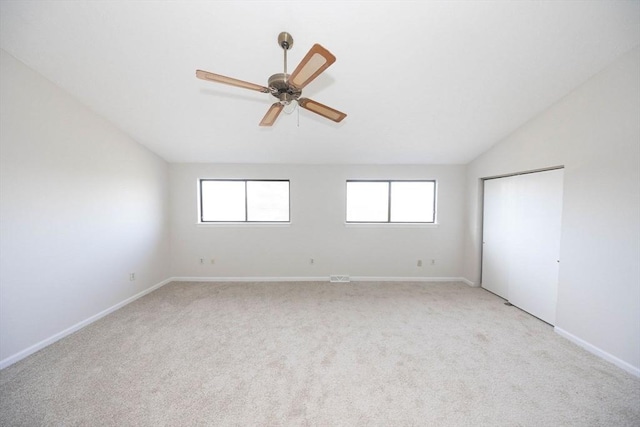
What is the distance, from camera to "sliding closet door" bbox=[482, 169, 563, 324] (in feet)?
9.34

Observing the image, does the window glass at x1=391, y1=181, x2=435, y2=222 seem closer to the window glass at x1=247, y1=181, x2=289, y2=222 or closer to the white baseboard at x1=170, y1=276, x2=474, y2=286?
the white baseboard at x1=170, y1=276, x2=474, y2=286

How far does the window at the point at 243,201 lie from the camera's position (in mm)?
4539

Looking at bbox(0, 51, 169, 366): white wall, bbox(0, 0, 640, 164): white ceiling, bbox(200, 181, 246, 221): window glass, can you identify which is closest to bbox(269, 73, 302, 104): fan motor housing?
bbox(0, 0, 640, 164): white ceiling

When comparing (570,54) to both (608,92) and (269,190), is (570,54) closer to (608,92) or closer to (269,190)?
(608,92)

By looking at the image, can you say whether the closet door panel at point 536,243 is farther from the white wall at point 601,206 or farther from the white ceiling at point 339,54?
the white ceiling at point 339,54

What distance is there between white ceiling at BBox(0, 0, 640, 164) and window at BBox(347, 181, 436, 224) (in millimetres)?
1413

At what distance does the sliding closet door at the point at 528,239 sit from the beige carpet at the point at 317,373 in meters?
0.29

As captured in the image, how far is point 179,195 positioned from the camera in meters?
4.43

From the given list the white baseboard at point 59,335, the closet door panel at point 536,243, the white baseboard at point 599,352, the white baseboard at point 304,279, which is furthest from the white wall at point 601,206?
the white baseboard at point 59,335

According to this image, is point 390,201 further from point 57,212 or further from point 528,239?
point 57,212

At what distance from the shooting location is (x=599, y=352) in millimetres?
2266

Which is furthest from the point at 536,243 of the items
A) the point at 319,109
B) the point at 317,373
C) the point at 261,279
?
the point at 261,279

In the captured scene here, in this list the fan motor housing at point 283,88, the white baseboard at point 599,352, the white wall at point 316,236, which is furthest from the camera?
the white wall at point 316,236

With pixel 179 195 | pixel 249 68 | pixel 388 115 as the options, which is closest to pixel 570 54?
pixel 388 115
